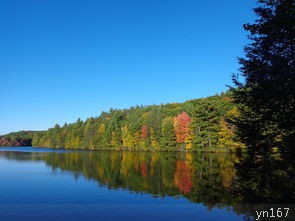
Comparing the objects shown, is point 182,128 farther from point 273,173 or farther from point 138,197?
point 273,173

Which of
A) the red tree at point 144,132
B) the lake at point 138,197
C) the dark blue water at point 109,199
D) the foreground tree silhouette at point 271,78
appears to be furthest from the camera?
the red tree at point 144,132

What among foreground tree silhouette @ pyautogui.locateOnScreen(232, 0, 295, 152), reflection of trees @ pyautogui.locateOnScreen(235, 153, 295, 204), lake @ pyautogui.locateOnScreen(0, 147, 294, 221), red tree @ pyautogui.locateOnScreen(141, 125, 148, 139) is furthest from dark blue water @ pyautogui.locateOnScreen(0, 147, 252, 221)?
red tree @ pyautogui.locateOnScreen(141, 125, 148, 139)

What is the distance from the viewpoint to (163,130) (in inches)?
4523

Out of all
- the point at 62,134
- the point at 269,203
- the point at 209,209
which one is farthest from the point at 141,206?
the point at 62,134

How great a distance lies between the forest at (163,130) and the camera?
3679 inches

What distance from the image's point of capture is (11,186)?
3409 centimetres

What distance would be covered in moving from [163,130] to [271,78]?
9965 centimetres

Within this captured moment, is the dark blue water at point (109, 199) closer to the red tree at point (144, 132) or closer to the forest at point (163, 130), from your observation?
the forest at point (163, 130)

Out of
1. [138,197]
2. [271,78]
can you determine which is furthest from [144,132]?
[271,78]

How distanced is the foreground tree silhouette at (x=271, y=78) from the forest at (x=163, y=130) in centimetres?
3719

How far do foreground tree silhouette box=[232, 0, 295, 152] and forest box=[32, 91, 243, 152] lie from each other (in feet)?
122

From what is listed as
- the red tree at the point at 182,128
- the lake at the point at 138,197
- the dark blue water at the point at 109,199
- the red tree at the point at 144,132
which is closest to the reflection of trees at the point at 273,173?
the lake at the point at 138,197

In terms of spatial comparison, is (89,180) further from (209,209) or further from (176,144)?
(176,144)

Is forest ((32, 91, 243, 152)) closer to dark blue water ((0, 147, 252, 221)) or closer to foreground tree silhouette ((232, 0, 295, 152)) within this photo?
dark blue water ((0, 147, 252, 221))
